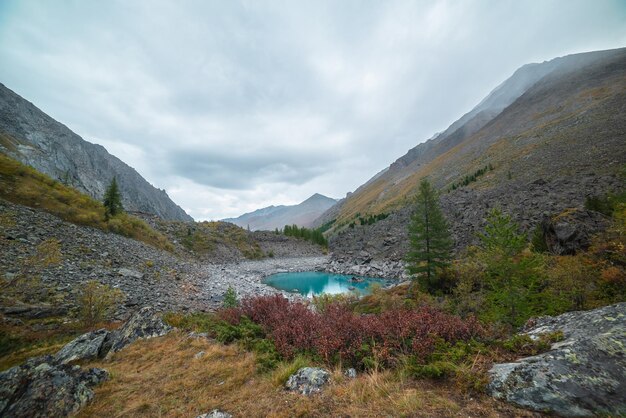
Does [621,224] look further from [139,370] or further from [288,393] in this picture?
[139,370]

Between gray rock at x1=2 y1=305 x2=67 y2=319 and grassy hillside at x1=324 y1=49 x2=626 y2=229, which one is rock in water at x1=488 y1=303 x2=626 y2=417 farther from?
grassy hillside at x1=324 y1=49 x2=626 y2=229

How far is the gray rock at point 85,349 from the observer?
9281mm

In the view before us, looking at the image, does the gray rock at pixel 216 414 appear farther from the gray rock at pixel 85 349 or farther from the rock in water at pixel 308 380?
the gray rock at pixel 85 349

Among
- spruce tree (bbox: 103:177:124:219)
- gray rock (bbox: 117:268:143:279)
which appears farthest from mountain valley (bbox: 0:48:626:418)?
spruce tree (bbox: 103:177:124:219)

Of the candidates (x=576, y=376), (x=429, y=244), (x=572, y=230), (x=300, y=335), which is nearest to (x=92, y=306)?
(x=300, y=335)

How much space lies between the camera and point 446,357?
5812mm

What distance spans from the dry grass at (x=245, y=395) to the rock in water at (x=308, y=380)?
0.72 ft

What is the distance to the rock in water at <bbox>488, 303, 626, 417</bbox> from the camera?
3963mm

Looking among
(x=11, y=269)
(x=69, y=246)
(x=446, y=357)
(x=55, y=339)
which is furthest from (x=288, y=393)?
(x=69, y=246)

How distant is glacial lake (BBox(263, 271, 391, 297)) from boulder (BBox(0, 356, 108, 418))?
136 ft

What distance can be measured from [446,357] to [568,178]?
196 feet

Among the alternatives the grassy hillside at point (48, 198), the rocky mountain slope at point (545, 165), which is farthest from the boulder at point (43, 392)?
the rocky mountain slope at point (545, 165)

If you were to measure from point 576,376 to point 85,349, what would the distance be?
15325 mm

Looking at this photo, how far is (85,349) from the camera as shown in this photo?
973 cm
